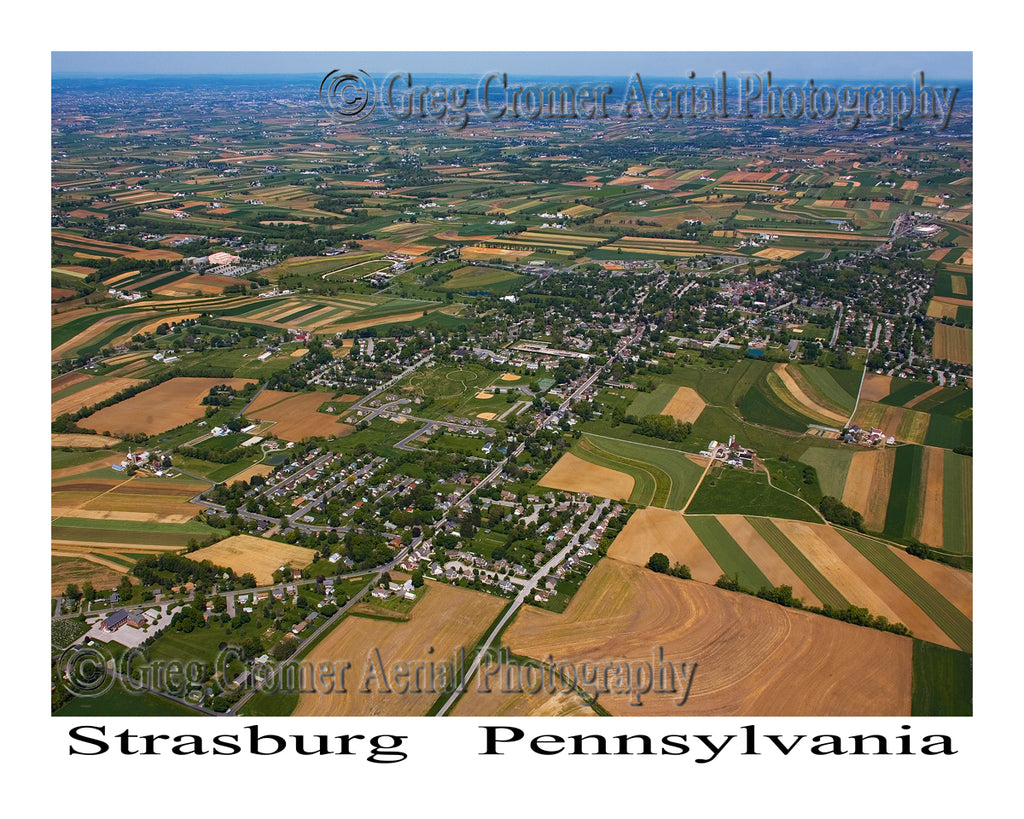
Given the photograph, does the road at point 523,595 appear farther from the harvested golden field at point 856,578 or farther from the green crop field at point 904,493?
the green crop field at point 904,493

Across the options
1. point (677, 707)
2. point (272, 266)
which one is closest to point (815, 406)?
point (677, 707)

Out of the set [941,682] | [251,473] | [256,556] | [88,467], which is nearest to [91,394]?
[88,467]

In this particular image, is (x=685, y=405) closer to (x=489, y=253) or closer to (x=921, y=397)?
(x=921, y=397)

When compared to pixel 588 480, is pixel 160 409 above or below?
above

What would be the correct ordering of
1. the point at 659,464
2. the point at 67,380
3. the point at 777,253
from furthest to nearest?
1. the point at 777,253
2. the point at 67,380
3. the point at 659,464

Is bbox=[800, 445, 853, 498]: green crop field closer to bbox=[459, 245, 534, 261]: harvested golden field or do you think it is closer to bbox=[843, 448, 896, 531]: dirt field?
bbox=[843, 448, 896, 531]: dirt field

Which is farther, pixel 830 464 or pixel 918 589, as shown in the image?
pixel 830 464

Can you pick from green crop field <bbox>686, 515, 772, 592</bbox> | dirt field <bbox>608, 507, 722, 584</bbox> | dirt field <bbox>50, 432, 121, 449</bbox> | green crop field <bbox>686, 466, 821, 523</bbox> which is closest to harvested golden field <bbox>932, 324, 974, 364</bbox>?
green crop field <bbox>686, 466, 821, 523</bbox>
